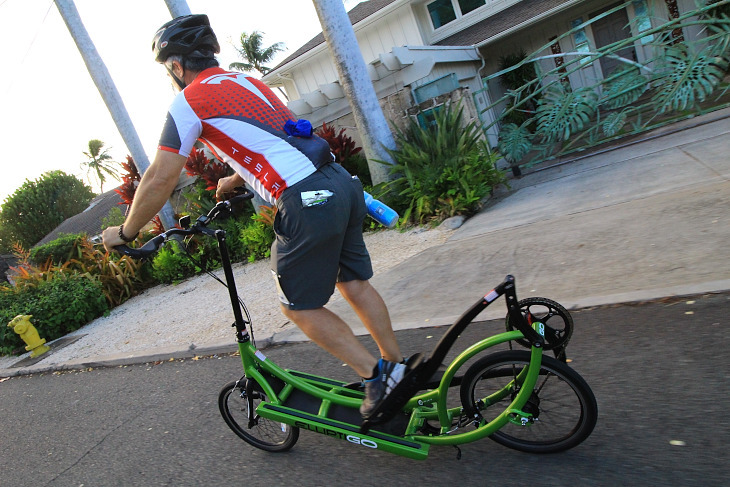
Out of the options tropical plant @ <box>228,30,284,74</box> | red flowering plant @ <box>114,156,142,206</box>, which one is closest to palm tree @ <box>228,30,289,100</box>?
tropical plant @ <box>228,30,284,74</box>

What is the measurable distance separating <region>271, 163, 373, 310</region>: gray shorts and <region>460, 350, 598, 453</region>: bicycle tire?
32.0 inches

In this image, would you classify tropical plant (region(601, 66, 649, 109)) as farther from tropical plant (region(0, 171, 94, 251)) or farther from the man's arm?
tropical plant (region(0, 171, 94, 251))

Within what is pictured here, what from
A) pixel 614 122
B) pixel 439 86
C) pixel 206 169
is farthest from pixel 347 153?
pixel 614 122

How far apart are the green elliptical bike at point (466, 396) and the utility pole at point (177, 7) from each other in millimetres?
6508

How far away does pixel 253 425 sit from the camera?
2932mm

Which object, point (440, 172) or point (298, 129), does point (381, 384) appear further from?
point (440, 172)

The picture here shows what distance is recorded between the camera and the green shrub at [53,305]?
24.8 ft

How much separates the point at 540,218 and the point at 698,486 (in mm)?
4218

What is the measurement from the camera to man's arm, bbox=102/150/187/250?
2410 millimetres

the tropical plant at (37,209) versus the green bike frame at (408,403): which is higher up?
the tropical plant at (37,209)

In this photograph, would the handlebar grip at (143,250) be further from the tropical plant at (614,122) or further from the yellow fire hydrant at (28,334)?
the tropical plant at (614,122)

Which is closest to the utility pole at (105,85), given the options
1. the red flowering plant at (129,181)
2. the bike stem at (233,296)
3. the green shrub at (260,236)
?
the red flowering plant at (129,181)

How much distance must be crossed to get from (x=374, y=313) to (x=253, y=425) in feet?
3.33

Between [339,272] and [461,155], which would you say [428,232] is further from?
[339,272]
